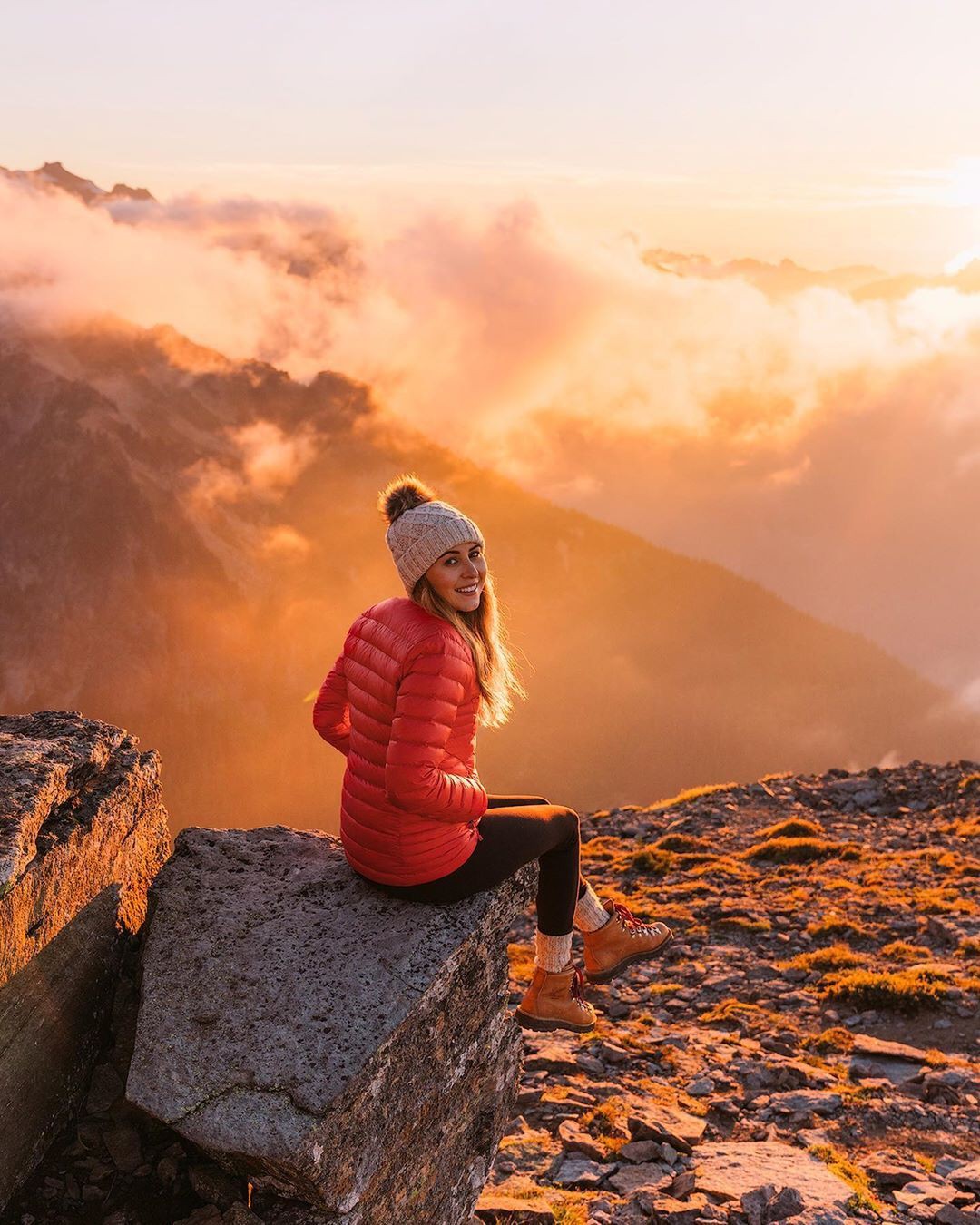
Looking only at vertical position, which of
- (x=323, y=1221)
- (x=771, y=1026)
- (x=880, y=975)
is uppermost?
(x=880, y=975)

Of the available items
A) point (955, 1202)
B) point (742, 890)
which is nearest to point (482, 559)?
point (955, 1202)

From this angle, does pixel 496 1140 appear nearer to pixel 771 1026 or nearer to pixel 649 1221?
pixel 649 1221

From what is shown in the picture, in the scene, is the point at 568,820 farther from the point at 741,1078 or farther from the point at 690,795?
the point at 690,795

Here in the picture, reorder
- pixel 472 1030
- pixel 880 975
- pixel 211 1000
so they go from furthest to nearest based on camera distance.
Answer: pixel 880 975, pixel 472 1030, pixel 211 1000

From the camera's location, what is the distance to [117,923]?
670 centimetres

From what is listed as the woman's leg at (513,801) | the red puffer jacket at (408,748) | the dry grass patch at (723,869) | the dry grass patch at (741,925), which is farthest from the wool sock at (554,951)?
the dry grass patch at (723,869)

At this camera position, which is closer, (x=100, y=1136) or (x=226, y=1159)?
(x=226, y=1159)

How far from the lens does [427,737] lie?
18.4ft

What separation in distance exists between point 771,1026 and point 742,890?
6.77 m

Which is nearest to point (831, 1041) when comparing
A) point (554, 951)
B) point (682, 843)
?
point (554, 951)

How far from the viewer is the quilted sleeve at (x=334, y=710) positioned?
23.0ft

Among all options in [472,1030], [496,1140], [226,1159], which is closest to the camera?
[226,1159]

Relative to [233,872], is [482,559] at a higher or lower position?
higher

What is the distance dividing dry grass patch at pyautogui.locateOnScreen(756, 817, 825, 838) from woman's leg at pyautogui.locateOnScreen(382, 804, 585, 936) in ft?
60.7
